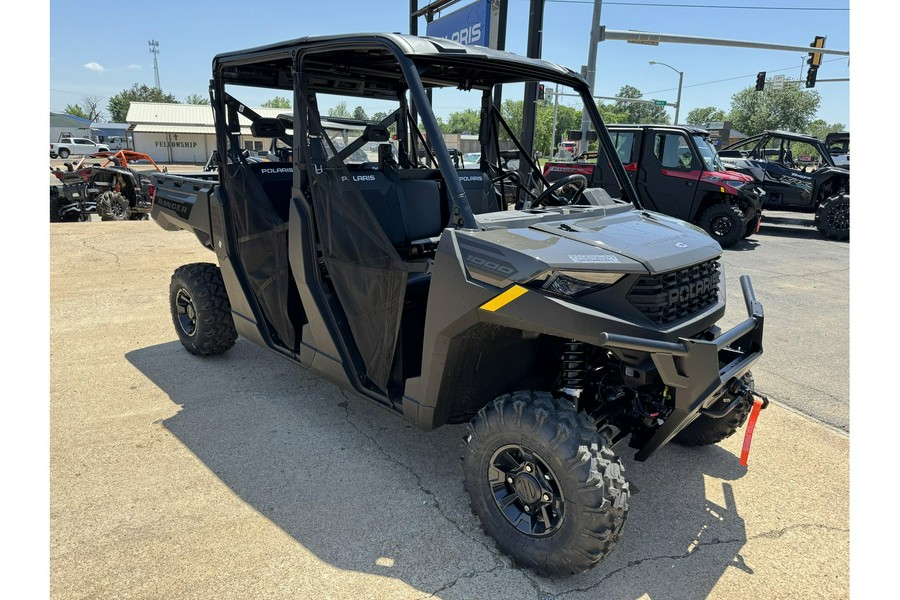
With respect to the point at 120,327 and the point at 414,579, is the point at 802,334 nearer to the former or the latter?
the point at 414,579

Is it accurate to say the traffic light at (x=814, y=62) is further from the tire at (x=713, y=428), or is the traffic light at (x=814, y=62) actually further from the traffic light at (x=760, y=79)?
the tire at (x=713, y=428)

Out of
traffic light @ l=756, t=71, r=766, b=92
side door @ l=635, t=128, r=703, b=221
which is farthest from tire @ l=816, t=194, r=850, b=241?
traffic light @ l=756, t=71, r=766, b=92

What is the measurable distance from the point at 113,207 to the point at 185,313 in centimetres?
937

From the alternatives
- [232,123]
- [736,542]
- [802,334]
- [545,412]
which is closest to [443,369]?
[545,412]

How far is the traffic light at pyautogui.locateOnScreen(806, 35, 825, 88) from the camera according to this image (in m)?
16.8

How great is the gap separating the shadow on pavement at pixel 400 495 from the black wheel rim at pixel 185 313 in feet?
1.93

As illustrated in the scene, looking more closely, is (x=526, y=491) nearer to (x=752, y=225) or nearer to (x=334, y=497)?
(x=334, y=497)

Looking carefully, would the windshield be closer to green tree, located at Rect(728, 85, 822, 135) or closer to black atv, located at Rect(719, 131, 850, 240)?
black atv, located at Rect(719, 131, 850, 240)

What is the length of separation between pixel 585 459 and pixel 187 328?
3.71 meters

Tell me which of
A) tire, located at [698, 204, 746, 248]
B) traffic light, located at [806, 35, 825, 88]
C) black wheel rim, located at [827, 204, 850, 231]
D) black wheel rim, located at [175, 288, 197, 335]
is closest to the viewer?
black wheel rim, located at [175, 288, 197, 335]

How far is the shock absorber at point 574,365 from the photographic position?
2.62 m

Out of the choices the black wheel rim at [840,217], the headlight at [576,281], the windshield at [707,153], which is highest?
the windshield at [707,153]

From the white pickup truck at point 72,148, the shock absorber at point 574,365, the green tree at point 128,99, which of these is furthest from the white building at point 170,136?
the shock absorber at point 574,365

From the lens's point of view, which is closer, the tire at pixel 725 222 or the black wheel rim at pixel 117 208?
the tire at pixel 725 222
